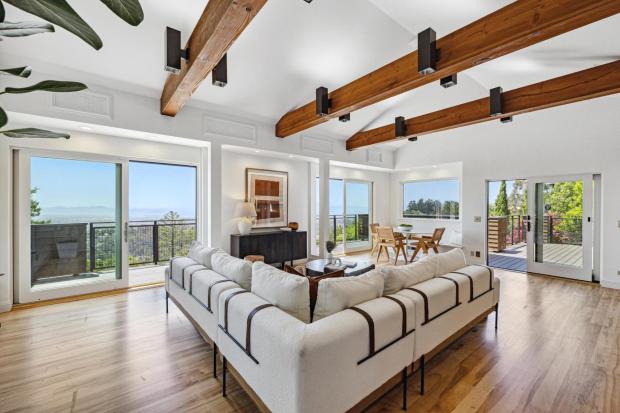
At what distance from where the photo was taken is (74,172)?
4.10 meters

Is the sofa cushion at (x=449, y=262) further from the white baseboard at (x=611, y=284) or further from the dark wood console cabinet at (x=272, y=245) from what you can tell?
the white baseboard at (x=611, y=284)

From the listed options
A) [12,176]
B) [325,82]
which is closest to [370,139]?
[325,82]

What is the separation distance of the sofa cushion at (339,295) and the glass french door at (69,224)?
389 centimetres

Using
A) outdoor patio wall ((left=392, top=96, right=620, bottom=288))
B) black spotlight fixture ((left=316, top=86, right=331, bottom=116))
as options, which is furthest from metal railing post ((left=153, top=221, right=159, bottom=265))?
outdoor patio wall ((left=392, top=96, right=620, bottom=288))

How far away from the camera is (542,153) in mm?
5359

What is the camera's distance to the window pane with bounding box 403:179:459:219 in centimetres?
756

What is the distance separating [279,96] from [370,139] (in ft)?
7.70

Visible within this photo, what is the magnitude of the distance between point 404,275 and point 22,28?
2.35 m

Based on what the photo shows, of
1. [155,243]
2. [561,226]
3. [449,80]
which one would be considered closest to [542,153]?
[561,226]

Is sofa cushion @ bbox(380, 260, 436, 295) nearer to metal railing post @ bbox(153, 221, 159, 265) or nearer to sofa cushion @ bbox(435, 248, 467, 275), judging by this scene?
sofa cushion @ bbox(435, 248, 467, 275)

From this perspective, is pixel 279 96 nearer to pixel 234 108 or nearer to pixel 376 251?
pixel 234 108

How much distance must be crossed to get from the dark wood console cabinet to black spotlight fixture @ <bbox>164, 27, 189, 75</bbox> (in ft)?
9.92

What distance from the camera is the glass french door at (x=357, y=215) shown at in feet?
25.6

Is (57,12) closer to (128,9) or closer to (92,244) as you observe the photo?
(128,9)
